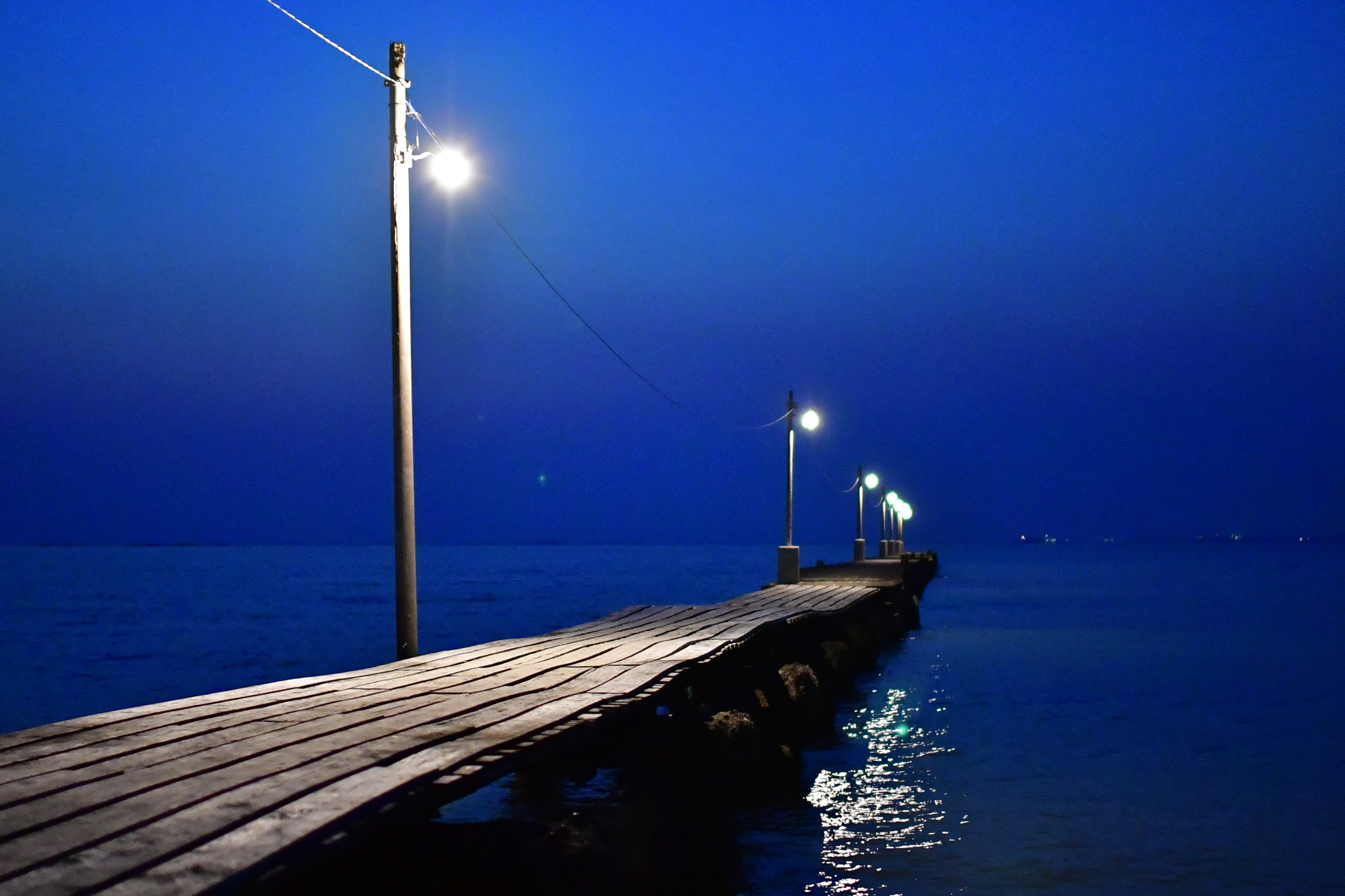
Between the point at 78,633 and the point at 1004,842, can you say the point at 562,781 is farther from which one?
the point at 78,633

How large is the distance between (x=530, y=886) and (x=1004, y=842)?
6.45 meters

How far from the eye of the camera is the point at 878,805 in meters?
12.3

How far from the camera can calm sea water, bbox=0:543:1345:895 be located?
10320 millimetres

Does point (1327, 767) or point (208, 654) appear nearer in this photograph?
point (1327, 767)

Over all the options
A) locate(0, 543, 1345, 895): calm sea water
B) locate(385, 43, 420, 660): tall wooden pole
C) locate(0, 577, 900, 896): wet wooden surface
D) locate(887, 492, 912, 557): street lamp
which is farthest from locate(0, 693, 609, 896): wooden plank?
locate(887, 492, 912, 557): street lamp

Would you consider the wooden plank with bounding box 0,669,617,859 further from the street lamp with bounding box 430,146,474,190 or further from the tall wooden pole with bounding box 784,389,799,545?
the tall wooden pole with bounding box 784,389,799,545

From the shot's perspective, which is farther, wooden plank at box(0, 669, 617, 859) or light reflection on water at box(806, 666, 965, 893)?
light reflection on water at box(806, 666, 965, 893)

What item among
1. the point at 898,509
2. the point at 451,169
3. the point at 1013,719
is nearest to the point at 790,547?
the point at 1013,719

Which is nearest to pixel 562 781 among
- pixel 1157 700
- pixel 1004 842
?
pixel 1004 842

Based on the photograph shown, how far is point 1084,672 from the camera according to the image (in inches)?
1076

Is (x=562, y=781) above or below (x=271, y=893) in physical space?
below

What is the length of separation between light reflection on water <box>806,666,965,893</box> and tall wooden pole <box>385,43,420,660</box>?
165 inches

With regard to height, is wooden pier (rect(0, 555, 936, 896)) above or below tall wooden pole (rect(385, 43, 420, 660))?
below

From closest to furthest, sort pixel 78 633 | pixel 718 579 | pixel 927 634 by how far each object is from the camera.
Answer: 1. pixel 927 634
2. pixel 78 633
3. pixel 718 579
